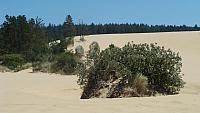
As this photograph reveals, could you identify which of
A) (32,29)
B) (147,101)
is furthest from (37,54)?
(147,101)

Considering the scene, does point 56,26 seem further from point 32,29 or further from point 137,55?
point 137,55

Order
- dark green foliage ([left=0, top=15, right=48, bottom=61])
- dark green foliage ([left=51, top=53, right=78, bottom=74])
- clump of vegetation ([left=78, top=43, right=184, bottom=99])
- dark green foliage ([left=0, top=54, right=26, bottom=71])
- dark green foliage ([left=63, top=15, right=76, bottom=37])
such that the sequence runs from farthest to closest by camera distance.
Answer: dark green foliage ([left=63, top=15, right=76, bottom=37])
dark green foliage ([left=0, top=15, right=48, bottom=61])
dark green foliage ([left=0, top=54, right=26, bottom=71])
dark green foliage ([left=51, top=53, right=78, bottom=74])
clump of vegetation ([left=78, top=43, right=184, bottom=99])

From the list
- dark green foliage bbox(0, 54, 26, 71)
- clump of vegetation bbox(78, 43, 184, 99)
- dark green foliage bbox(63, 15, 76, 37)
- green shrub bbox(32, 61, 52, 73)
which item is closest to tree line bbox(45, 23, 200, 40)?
dark green foliage bbox(63, 15, 76, 37)

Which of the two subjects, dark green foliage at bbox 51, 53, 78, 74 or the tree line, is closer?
dark green foliage at bbox 51, 53, 78, 74

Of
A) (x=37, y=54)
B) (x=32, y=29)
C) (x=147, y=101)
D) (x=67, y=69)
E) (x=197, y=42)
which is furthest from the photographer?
(x=197, y=42)

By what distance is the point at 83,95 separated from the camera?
53.9 ft

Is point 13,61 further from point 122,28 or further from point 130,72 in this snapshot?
point 122,28

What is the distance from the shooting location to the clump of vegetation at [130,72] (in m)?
15.9

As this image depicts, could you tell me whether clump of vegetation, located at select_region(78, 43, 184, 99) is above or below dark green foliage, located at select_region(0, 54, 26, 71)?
above

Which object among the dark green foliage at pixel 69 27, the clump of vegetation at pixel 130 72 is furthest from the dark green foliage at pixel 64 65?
the dark green foliage at pixel 69 27

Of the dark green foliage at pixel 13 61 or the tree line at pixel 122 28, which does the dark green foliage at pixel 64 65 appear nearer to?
the dark green foliage at pixel 13 61

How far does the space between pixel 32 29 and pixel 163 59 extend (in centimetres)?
3722

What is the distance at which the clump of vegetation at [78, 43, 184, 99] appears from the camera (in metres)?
15.9

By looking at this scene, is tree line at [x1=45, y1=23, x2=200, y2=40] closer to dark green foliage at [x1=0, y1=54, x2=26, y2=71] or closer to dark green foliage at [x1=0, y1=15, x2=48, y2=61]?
dark green foliage at [x1=0, y1=15, x2=48, y2=61]
